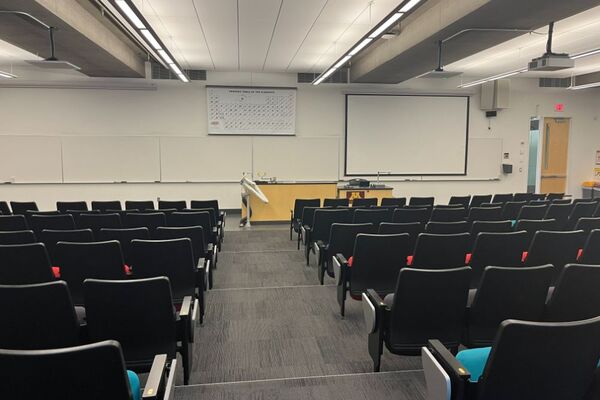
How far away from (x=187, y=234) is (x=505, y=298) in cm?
287

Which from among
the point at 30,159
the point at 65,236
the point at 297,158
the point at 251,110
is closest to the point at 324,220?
the point at 65,236

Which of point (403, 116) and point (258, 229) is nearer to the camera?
point (258, 229)

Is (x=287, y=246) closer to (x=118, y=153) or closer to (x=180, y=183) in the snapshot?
(x=180, y=183)

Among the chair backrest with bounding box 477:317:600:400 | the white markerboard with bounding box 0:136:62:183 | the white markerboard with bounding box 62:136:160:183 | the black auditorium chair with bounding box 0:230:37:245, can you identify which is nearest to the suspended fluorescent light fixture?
the chair backrest with bounding box 477:317:600:400

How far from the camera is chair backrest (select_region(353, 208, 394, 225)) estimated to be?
515 centimetres

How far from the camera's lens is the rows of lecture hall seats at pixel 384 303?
1.49m

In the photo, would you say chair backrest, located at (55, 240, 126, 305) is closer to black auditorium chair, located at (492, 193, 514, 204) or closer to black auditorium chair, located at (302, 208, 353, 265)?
black auditorium chair, located at (302, 208, 353, 265)

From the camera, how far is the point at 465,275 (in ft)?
7.64

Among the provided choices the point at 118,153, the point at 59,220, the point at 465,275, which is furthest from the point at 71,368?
the point at 118,153

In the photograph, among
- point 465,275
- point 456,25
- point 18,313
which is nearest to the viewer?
point 18,313

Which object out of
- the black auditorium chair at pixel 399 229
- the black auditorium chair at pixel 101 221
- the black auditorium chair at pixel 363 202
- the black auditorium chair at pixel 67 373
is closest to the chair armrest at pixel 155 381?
the black auditorium chair at pixel 67 373

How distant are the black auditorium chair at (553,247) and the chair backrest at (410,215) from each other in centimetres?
184

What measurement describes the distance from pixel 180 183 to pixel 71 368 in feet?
28.7

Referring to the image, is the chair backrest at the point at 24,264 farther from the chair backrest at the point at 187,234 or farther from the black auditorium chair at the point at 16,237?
the chair backrest at the point at 187,234
